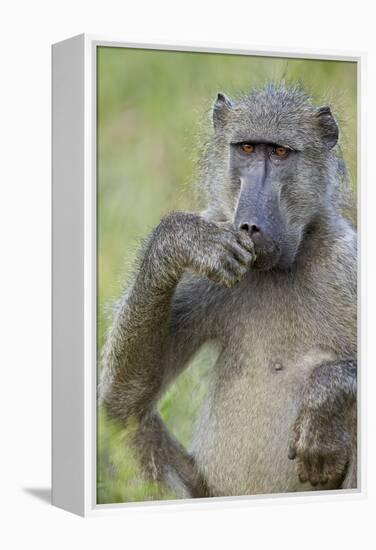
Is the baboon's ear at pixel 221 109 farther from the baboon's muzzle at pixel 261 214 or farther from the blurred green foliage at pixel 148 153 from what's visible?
the baboon's muzzle at pixel 261 214

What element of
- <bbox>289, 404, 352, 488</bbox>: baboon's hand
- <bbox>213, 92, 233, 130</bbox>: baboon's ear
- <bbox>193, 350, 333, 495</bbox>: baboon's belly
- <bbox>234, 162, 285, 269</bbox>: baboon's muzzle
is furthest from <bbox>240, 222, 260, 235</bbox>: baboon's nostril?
<bbox>289, 404, 352, 488</bbox>: baboon's hand

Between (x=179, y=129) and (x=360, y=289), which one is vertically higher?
(x=179, y=129)

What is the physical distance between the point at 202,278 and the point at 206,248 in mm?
539

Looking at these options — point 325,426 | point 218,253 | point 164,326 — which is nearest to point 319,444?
point 325,426

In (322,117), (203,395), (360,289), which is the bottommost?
(203,395)

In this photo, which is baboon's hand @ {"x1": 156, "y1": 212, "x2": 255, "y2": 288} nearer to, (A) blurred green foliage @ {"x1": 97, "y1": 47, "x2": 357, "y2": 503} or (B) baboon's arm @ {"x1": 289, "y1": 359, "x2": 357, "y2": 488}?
(A) blurred green foliage @ {"x1": 97, "y1": 47, "x2": 357, "y2": 503}

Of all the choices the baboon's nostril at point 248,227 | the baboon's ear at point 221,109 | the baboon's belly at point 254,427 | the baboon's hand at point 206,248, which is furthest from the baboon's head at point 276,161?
the baboon's belly at point 254,427

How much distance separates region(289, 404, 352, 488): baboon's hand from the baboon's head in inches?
30.6

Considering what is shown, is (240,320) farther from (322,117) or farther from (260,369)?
(322,117)

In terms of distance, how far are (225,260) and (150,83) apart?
3.30 feet

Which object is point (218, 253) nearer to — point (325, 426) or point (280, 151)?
point (280, 151)

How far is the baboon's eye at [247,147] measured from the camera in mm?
6305
